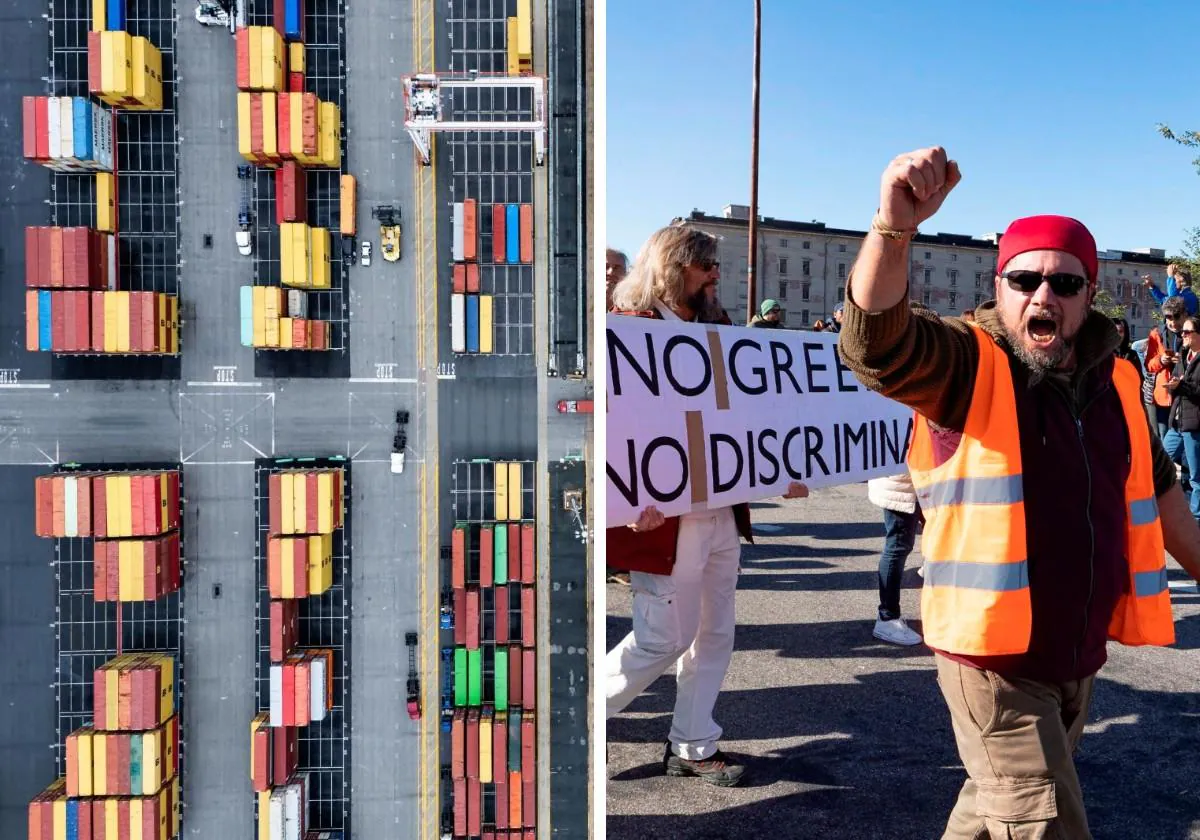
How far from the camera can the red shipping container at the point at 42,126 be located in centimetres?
379

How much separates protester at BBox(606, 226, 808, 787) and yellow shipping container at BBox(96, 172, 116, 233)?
2.99 meters

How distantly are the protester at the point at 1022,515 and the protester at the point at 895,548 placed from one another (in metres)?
2.10

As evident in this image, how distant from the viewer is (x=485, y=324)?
4047mm

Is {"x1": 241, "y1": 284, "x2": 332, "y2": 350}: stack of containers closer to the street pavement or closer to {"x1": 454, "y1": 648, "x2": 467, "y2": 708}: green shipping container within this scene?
{"x1": 454, "y1": 648, "x2": 467, "y2": 708}: green shipping container

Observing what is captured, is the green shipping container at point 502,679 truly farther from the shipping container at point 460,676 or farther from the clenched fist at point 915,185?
the clenched fist at point 915,185

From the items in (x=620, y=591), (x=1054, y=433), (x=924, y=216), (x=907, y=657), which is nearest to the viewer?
(x=924, y=216)

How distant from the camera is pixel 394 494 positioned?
4.14 meters

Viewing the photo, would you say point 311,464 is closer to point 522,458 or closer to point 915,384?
point 522,458

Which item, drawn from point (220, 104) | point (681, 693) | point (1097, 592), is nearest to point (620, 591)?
point (681, 693)

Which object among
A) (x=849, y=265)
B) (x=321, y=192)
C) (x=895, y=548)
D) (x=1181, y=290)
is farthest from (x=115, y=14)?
(x=849, y=265)

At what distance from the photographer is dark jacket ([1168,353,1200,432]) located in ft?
17.2

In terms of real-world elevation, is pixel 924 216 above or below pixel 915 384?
above

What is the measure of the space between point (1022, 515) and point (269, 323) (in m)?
3.64

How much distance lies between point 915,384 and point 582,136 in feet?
10.3
